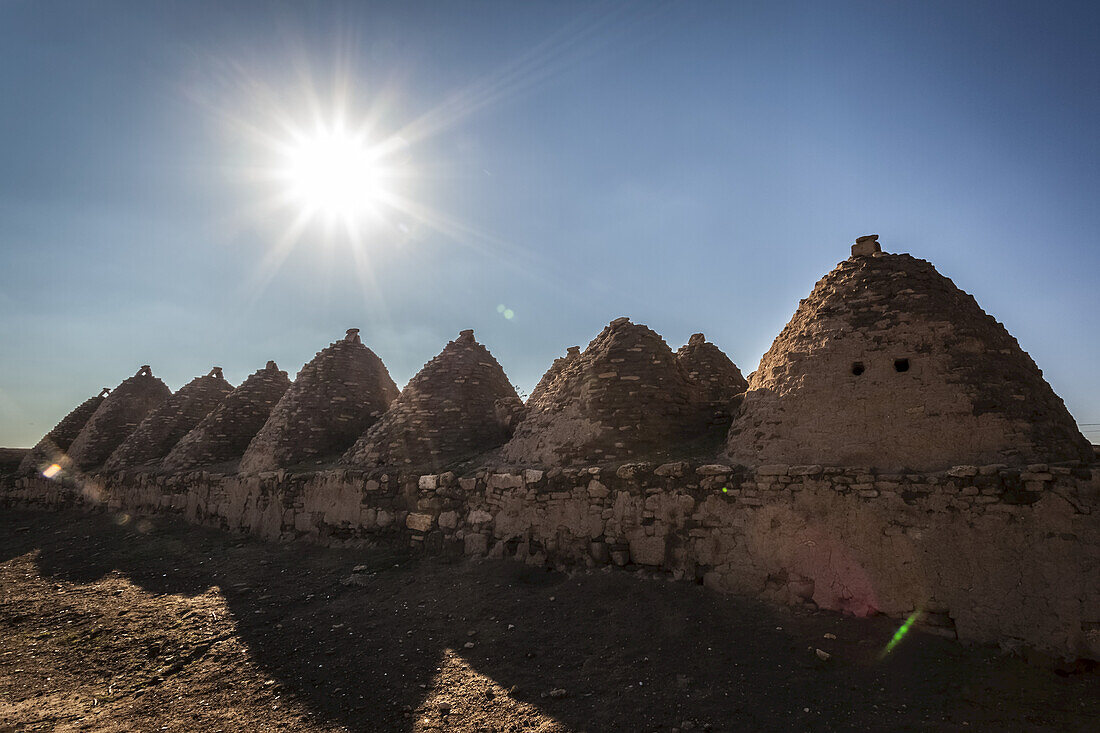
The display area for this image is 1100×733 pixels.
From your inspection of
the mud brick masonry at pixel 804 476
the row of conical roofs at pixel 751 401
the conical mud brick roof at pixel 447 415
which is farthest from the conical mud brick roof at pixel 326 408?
the conical mud brick roof at pixel 447 415

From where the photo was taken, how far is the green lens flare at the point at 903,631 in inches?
183

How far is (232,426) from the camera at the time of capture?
16.4 metres

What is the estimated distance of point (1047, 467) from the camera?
4559 mm

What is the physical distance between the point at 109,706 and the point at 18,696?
118 cm

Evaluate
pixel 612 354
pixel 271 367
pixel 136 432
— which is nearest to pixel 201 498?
pixel 271 367

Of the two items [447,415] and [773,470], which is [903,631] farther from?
[447,415]

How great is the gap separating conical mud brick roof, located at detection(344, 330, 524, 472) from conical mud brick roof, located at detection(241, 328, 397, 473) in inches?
86.6

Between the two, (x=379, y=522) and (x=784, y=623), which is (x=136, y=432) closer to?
(x=379, y=522)

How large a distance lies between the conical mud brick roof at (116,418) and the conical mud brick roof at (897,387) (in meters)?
24.9

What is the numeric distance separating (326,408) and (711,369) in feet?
34.2

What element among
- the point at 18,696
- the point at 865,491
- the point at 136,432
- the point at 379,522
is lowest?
the point at 18,696

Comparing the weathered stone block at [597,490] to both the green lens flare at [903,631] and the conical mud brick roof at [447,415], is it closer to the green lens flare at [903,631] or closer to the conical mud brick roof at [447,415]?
the green lens flare at [903,631]

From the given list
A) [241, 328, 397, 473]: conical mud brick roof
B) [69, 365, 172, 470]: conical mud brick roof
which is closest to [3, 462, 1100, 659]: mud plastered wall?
[241, 328, 397, 473]: conical mud brick roof

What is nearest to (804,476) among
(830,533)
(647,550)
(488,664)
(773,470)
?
(773,470)
